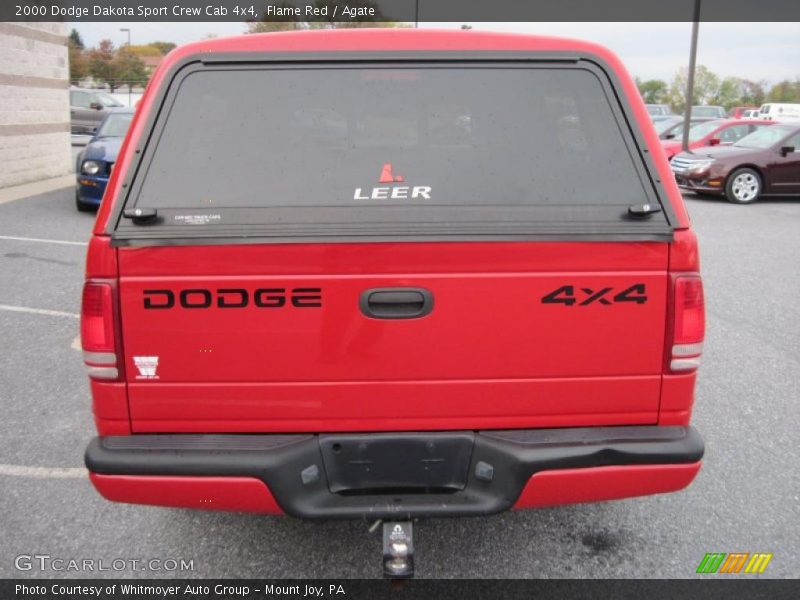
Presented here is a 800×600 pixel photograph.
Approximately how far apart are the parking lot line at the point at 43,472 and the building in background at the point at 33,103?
1201 centimetres

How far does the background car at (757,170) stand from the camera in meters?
14.4

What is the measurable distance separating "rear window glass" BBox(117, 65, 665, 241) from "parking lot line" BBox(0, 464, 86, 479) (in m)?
1.90

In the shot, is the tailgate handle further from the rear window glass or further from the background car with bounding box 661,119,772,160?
the background car with bounding box 661,119,772,160

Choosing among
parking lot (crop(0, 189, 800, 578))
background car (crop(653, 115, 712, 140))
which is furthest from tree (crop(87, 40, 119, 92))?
parking lot (crop(0, 189, 800, 578))

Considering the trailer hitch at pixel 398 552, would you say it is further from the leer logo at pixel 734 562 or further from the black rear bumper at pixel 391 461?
the leer logo at pixel 734 562

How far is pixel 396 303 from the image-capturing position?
8.20ft

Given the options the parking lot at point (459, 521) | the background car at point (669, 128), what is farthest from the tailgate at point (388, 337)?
the background car at point (669, 128)

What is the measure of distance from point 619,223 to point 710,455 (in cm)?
210

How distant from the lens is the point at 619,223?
8.24 ft

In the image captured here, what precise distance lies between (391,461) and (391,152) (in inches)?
42.6

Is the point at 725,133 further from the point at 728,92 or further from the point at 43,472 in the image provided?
the point at 728,92

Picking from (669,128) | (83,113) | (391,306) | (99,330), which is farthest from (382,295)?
(83,113)

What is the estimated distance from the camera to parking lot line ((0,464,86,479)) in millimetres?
3732

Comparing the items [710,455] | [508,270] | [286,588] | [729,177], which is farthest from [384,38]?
[729,177]
